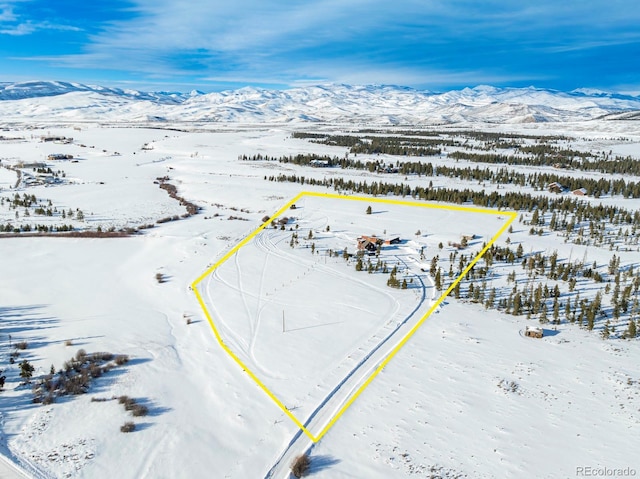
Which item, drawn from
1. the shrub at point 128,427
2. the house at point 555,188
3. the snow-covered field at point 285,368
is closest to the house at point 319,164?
the house at point 555,188

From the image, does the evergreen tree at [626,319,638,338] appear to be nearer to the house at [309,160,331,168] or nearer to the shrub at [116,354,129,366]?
the shrub at [116,354,129,366]

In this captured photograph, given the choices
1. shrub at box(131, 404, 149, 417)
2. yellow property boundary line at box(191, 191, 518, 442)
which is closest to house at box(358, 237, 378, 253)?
yellow property boundary line at box(191, 191, 518, 442)

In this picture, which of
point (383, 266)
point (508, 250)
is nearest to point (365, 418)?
point (383, 266)

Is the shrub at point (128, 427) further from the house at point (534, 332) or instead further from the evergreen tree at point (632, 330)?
the evergreen tree at point (632, 330)

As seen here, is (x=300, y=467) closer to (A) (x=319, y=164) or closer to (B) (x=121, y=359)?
(B) (x=121, y=359)

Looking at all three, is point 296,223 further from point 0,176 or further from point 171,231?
point 0,176
